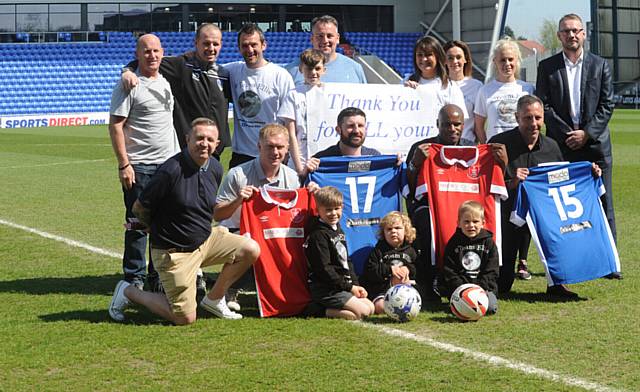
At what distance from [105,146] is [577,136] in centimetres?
1951

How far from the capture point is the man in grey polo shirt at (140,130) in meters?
7.11

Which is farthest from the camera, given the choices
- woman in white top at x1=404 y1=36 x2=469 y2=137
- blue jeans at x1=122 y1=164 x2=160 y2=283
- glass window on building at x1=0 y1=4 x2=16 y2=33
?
glass window on building at x1=0 y1=4 x2=16 y2=33

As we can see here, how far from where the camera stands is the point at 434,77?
8.15 m

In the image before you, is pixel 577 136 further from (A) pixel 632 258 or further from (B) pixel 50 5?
(B) pixel 50 5

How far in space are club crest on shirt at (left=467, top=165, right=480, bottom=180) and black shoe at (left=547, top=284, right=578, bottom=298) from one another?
3.45ft

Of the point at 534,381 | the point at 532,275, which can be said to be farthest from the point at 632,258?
the point at 534,381

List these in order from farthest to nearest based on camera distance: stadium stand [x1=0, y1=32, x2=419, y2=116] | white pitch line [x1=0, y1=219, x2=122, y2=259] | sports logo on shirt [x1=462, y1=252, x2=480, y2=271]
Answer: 1. stadium stand [x1=0, y1=32, x2=419, y2=116]
2. white pitch line [x1=0, y1=219, x2=122, y2=259]
3. sports logo on shirt [x1=462, y1=252, x2=480, y2=271]

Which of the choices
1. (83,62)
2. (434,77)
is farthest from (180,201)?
(83,62)

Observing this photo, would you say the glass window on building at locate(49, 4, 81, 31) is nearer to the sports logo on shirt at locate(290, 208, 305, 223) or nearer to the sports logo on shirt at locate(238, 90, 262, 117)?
the sports logo on shirt at locate(238, 90, 262, 117)

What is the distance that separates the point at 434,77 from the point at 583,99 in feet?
4.37

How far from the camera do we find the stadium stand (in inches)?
1693

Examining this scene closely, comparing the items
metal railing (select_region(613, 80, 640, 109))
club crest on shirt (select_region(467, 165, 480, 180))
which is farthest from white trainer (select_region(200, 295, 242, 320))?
metal railing (select_region(613, 80, 640, 109))

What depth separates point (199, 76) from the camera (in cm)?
768

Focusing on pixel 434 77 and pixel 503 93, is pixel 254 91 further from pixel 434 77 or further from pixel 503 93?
pixel 503 93
